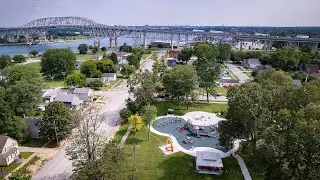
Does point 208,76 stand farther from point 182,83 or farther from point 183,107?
point 183,107

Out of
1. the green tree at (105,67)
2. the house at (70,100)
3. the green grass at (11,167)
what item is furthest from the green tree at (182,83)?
the green tree at (105,67)

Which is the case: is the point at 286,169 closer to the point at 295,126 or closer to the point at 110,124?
the point at 295,126

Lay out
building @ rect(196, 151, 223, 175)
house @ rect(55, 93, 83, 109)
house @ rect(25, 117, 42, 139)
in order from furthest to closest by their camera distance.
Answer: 1. house @ rect(55, 93, 83, 109)
2. house @ rect(25, 117, 42, 139)
3. building @ rect(196, 151, 223, 175)

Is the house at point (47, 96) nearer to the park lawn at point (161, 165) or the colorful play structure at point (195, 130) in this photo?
the park lawn at point (161, 165)

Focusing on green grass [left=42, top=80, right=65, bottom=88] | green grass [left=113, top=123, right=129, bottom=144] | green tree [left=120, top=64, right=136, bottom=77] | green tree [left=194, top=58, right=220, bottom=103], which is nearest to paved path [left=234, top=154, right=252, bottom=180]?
green grass [left=113, top=123, right=129, bottom=144]

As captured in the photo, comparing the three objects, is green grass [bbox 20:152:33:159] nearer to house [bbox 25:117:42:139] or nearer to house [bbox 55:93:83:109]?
house [bbox 25:117:42:139]

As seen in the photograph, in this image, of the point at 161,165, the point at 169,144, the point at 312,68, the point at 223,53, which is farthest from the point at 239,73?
the point at 161,165
